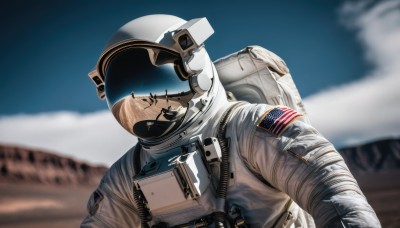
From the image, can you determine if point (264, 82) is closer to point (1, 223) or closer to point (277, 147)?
point (277, 147)

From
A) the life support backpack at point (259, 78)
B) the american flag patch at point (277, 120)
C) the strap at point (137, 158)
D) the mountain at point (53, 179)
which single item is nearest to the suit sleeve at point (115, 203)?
the strap at point (137, 158)

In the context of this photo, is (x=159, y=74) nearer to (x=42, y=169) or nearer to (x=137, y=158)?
(x=137, y=158)

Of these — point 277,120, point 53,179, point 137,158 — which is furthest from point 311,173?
point 53,179

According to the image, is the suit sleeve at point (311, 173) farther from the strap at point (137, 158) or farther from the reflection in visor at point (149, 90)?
the strap at point (137, 158)

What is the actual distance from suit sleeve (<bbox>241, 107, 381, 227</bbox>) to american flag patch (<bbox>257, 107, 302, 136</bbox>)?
0.01 meters

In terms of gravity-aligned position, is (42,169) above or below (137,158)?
below

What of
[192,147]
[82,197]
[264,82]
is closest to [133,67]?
[192,147]

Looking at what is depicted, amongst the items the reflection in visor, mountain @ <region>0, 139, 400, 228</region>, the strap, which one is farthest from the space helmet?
mountain @ <region>0, 139, 400, 228</region>

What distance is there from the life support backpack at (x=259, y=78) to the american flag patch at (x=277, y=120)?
414 mm

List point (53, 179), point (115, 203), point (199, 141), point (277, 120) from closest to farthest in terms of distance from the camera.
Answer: point (277, 120) < point (199, 141) < point (115, 203) < point (53, 179)

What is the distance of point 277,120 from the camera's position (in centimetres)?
192

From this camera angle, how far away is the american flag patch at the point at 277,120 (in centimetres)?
189

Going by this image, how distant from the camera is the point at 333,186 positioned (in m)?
1.67

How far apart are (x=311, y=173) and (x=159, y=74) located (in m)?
0.80
